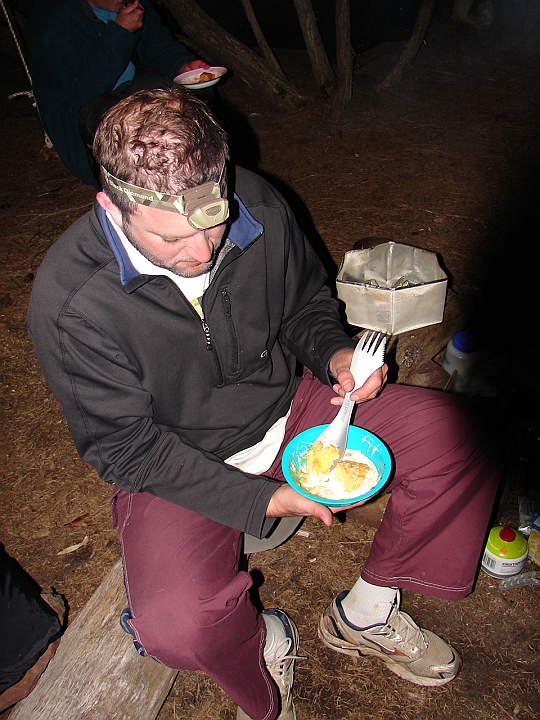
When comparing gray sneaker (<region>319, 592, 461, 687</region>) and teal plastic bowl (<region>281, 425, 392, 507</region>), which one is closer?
teal plastic bowl (<region>281, 425, 392, 507</region>)

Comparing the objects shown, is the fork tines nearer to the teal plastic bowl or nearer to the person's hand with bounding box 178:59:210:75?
the teal plastic bowl

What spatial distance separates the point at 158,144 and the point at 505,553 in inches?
88.3

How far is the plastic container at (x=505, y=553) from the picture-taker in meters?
2.52

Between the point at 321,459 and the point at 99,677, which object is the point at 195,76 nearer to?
the point at 321,459

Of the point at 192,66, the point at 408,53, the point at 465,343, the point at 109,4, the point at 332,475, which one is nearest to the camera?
the point at 332,475

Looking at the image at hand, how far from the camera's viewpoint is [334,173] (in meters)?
5.38

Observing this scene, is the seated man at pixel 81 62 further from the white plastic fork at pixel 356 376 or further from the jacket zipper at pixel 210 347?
the white plastic fork at pixel 356 376

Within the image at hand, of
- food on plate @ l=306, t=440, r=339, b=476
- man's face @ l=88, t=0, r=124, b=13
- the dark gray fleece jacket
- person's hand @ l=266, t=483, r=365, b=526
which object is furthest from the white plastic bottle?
man's face @ l=88, t=0, r=124, b=13

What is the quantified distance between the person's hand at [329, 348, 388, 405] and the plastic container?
1.04 meters

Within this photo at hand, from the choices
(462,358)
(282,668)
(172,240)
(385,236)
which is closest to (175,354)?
(172,240)

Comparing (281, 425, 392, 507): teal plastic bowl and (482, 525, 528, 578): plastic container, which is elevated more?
(281, 425, 392, 507): teal plastic bowl

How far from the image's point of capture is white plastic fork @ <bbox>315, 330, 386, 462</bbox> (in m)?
1.98

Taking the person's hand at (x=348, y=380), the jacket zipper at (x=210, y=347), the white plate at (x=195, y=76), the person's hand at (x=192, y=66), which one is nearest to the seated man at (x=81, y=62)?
the white plate at (x=195, y=76)

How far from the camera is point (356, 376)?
2055mm
